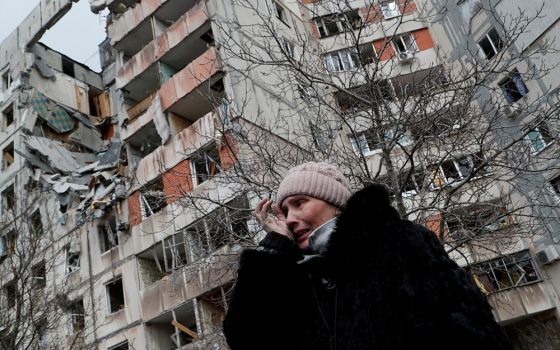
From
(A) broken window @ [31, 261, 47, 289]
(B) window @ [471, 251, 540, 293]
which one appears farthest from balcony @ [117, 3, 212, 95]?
(B) window @ [471, 251, 540, 293]

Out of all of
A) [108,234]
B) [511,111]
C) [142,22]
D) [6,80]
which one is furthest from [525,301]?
[6,80]

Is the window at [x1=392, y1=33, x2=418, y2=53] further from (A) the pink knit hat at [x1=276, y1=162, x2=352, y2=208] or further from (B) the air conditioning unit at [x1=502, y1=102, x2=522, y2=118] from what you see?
(A) the pink knit hat at [x1=276, y1=162, x2=352, y2=208]

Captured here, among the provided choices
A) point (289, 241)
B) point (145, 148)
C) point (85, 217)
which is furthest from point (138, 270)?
point (289, 241)

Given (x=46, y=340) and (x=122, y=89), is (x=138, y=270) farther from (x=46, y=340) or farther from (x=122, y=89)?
(x=122, y=89)

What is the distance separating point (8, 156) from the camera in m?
25.5

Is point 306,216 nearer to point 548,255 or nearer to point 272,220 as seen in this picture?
point 272,220

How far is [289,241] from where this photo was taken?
6.72 feet

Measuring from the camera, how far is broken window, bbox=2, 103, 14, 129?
2631cm

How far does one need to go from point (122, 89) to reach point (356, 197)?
21879mm

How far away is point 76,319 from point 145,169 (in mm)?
6606

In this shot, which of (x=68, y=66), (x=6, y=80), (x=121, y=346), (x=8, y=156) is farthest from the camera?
(x=68, y=66)

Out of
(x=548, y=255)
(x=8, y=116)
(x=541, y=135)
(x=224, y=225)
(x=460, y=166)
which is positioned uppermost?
(x=8, y=116)

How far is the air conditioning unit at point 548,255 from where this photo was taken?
610 inches

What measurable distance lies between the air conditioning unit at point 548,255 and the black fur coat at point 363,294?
1626cm
